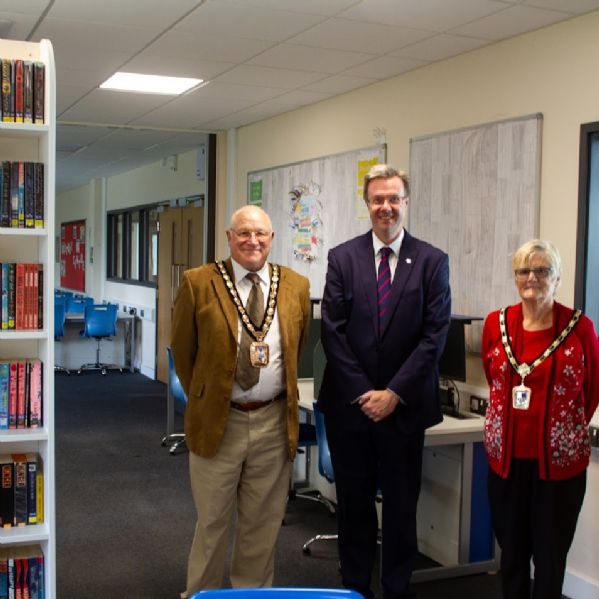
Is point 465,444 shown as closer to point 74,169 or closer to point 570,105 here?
point 570,105

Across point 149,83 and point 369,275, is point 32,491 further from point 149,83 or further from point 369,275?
point 149,83

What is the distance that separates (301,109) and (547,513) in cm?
408

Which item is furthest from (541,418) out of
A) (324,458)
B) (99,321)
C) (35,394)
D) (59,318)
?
(59,318)

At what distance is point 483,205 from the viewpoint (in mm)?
4223

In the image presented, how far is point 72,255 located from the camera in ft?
Answer: 46.0

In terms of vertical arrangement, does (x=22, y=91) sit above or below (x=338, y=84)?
below

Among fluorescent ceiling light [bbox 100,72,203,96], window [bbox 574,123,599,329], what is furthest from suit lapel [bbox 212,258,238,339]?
fluorescent ceiling light [bbox 100,72,203,96]

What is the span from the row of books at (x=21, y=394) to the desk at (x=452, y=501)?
1.78m

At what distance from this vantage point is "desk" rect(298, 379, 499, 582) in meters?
3.85

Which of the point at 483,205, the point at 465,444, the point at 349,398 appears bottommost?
the point at 465,444

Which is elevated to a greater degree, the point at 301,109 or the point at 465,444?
the point at 301,109

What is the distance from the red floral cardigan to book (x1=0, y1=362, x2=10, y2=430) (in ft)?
5.42

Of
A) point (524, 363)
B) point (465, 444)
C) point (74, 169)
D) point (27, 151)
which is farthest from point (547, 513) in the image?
point (74, 169)

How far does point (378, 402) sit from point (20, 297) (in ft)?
4.11
